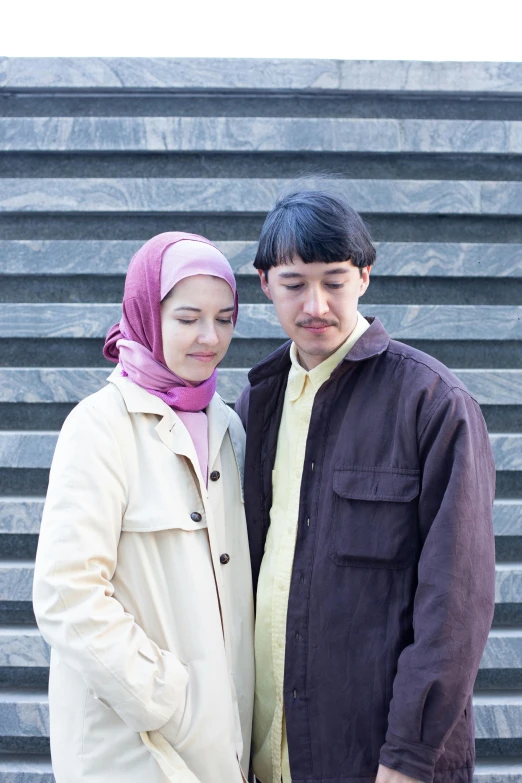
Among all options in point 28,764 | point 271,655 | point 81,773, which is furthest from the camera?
point 28,764

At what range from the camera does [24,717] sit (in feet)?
10.0

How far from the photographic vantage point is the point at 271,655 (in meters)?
2.08

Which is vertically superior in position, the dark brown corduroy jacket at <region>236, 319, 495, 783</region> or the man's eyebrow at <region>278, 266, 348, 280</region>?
the man's eyebrow at <region>278, 266, 348, 280</region>

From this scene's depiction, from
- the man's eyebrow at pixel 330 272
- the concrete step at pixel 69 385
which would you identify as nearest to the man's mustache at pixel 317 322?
the man's eyebrow at pixel 330 272

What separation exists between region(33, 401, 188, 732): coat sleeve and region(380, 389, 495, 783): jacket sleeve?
55cm

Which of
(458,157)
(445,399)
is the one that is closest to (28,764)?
(445,399)

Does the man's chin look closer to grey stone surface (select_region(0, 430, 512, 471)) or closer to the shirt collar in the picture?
the shirt collar

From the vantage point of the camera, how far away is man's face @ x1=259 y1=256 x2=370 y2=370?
79.0 inches

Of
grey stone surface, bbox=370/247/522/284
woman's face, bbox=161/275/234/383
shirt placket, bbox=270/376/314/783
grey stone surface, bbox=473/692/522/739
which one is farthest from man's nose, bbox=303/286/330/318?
grey stone surface, bbox=473/692/522/739

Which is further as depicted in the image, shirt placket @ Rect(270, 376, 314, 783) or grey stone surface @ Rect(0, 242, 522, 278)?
grey stone surface @ Rect(0, 242, 522, 278)

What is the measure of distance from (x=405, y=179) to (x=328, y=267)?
63.1 inches

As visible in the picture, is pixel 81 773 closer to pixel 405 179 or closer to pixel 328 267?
pixel 328 267

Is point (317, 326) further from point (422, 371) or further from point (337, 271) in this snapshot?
point (422, 371)

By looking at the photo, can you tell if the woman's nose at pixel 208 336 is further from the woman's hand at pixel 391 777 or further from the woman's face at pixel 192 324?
the woman's hand at pixel 391 777
